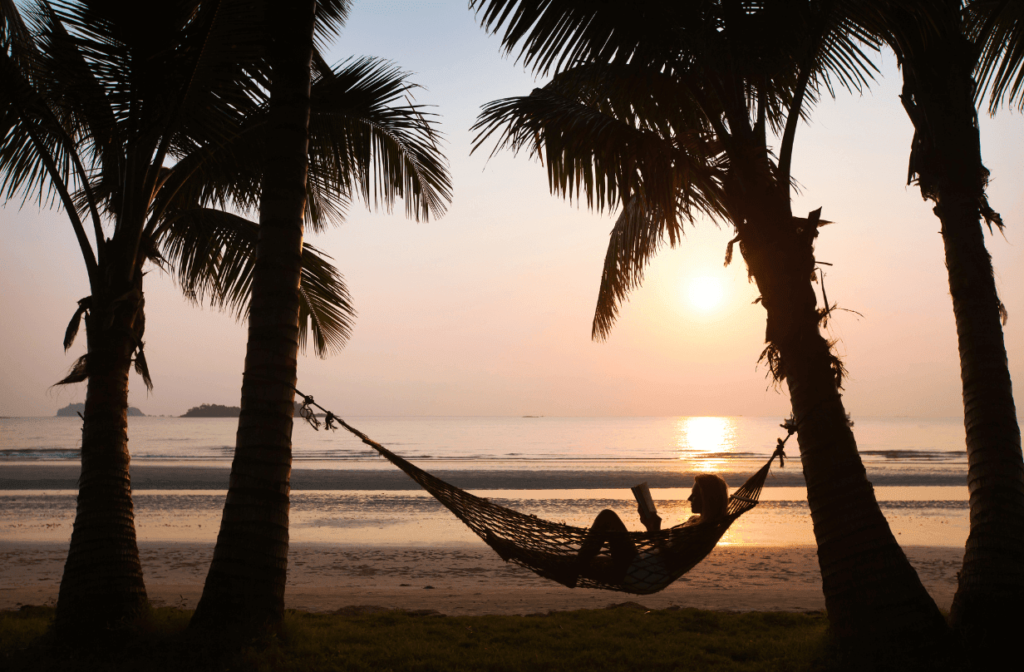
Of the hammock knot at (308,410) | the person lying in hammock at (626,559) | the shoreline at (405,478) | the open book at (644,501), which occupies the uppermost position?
the hammock knot at (308,410)

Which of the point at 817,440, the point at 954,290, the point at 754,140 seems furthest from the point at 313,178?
the point at 954,290

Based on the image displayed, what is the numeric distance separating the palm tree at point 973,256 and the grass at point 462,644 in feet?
2.96

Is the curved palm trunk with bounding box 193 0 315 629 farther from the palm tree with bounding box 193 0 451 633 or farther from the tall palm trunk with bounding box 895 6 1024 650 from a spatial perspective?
the tall palm trunk with bounding box 895 6 1024 650

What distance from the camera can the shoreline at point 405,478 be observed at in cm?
1608

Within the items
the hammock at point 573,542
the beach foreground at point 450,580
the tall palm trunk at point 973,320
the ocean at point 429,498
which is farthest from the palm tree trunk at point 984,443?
the ocean at point 429,498

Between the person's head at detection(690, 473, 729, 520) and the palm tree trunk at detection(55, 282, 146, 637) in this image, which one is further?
the person's head at detection(690, 473, 729, 520)

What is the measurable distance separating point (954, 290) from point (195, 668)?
4.41m

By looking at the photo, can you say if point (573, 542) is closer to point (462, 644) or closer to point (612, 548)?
point (612, 548)

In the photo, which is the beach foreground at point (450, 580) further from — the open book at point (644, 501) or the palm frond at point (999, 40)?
the palm frond at point (999, 40)

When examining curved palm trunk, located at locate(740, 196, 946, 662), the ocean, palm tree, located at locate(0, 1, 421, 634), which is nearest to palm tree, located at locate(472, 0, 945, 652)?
curved palm trunk, located at locate(740, 196, 946, 662)

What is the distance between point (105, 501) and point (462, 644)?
2.19 metres

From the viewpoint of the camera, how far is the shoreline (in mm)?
16078

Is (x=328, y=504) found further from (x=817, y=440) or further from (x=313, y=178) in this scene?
(x=817, y=440)

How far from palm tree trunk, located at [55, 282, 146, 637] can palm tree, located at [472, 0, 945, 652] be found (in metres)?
2.47
